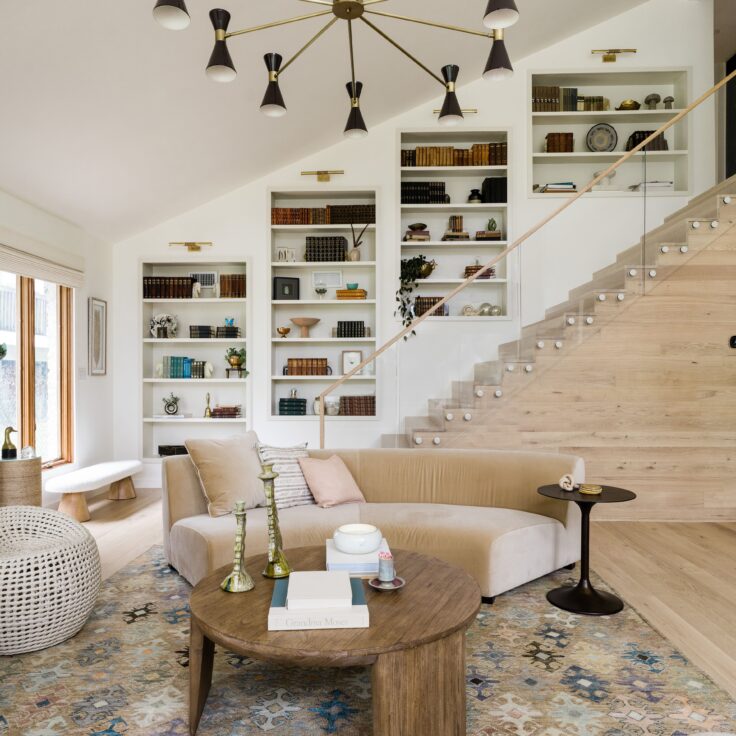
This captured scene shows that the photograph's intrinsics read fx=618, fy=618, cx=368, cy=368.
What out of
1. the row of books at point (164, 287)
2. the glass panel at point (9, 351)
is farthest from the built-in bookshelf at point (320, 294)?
the glass panel at point (9, 351)

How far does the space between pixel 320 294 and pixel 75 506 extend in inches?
118

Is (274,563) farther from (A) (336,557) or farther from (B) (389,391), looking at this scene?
(B) (389,391)

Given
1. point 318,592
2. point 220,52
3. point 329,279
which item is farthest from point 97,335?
point 318,592

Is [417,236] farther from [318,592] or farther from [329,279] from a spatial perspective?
[318,592]

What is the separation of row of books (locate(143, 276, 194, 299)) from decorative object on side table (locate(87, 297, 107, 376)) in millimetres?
443

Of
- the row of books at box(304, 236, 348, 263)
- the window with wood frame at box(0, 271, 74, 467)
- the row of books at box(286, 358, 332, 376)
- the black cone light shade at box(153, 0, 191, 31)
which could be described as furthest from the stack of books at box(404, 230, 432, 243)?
the black cone light shade at box(153, 0, 191, 31)

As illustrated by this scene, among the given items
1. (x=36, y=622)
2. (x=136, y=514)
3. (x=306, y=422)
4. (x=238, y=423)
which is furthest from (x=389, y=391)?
(x=36, y=622)

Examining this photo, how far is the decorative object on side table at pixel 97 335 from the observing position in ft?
18.6

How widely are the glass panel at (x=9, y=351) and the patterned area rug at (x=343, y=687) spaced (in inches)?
99.8

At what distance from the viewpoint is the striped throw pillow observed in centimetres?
349

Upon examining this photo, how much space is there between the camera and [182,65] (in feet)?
12.9

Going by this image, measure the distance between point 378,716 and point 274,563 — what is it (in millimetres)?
696

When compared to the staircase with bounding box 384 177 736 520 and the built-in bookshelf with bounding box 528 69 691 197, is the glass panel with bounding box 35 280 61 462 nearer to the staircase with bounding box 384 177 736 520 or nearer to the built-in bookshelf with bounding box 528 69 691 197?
the staircase with bounding box 384 177 736 520

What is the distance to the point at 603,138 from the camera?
6.36m
